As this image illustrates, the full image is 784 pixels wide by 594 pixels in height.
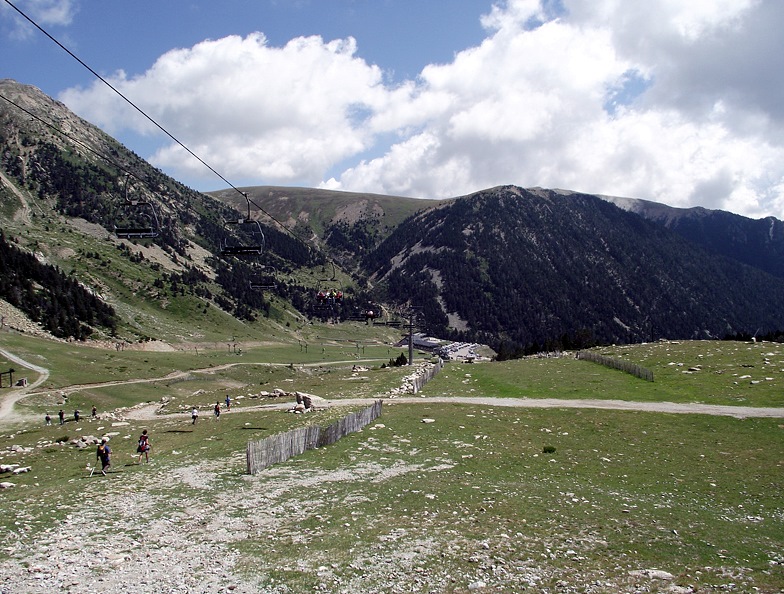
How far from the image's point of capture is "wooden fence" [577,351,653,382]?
203 feet

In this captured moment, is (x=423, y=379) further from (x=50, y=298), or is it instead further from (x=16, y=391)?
(x=50, y=298)

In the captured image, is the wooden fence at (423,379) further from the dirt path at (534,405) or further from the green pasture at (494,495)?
the green pasture at (494,495)

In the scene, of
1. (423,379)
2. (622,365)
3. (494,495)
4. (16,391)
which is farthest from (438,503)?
(16,391)

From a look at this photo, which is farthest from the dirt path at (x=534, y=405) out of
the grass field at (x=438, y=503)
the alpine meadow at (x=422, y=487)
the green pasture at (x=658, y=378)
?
the grass field at (x=438, y=503)

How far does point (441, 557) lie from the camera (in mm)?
17094

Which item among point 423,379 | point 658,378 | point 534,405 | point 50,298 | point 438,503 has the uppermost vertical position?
point 50,298

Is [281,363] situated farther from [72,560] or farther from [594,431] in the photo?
[72,560]

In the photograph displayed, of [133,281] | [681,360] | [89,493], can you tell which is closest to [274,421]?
[89,493]

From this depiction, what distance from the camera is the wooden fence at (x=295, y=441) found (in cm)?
2823

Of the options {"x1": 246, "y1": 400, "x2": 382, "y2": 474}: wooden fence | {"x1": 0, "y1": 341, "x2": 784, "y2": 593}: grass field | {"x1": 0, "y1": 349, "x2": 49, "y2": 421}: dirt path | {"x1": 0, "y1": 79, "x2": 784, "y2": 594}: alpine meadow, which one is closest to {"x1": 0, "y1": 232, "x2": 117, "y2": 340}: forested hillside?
{"x1": 0, "y1": 349, "x2": 49, "y2": 421}: dirt path

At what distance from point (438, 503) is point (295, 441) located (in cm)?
1231

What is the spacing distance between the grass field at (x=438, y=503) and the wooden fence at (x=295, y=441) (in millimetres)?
683

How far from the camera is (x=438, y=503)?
74.7 feet

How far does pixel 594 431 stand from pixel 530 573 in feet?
86.0
